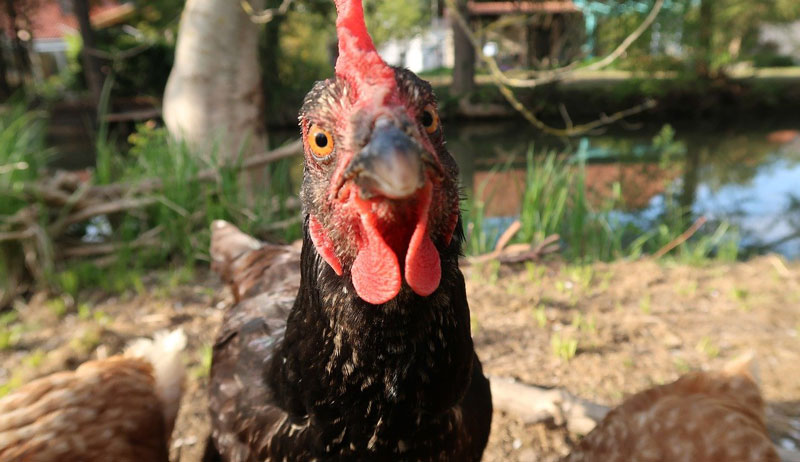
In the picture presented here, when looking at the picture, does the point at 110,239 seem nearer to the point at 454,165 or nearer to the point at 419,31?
the point at 454,165

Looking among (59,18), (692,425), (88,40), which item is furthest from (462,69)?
(59,18)

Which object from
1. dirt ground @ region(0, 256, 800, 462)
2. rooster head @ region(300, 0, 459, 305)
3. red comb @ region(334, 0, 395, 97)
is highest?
red comb @ region(334, 0, 395, 97)

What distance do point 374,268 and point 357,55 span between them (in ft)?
1.52

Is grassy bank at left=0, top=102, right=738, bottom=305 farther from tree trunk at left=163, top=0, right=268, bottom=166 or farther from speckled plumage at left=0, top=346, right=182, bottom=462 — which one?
speckled plumage at left=0, top=346, right=182, bottom=462

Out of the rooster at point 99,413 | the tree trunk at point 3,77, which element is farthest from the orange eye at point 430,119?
the tree trunk at point 3,77

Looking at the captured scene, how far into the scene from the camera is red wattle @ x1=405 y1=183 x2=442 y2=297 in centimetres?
98

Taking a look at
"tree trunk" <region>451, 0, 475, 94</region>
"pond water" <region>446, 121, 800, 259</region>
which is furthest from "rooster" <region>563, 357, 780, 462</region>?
"tree trunk" <region>451, 0, 475, 94</region>

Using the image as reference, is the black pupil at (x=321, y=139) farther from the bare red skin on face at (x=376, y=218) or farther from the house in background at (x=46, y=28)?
the house in background at (x=46, y=28)

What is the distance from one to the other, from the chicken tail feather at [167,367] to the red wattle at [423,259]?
4.97ft

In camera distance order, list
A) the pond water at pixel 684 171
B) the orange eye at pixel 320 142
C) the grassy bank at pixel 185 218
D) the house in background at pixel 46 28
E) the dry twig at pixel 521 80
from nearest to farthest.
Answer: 1. the orange eye at pixel 320 142
2. the dry twig at pixel 521 80
3. the grassy bank at pixel 185 218
4. the pond water at pixel 684 171
5. the house in background at pixel 46 28

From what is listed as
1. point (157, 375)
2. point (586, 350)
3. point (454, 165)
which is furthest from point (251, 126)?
point (454, 165)

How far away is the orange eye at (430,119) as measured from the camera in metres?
1.07

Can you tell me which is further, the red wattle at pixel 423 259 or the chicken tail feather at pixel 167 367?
the chicken tail feather at pixel 167 367

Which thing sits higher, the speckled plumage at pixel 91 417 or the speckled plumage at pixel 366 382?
the speckled plumage at pixel 366 382
